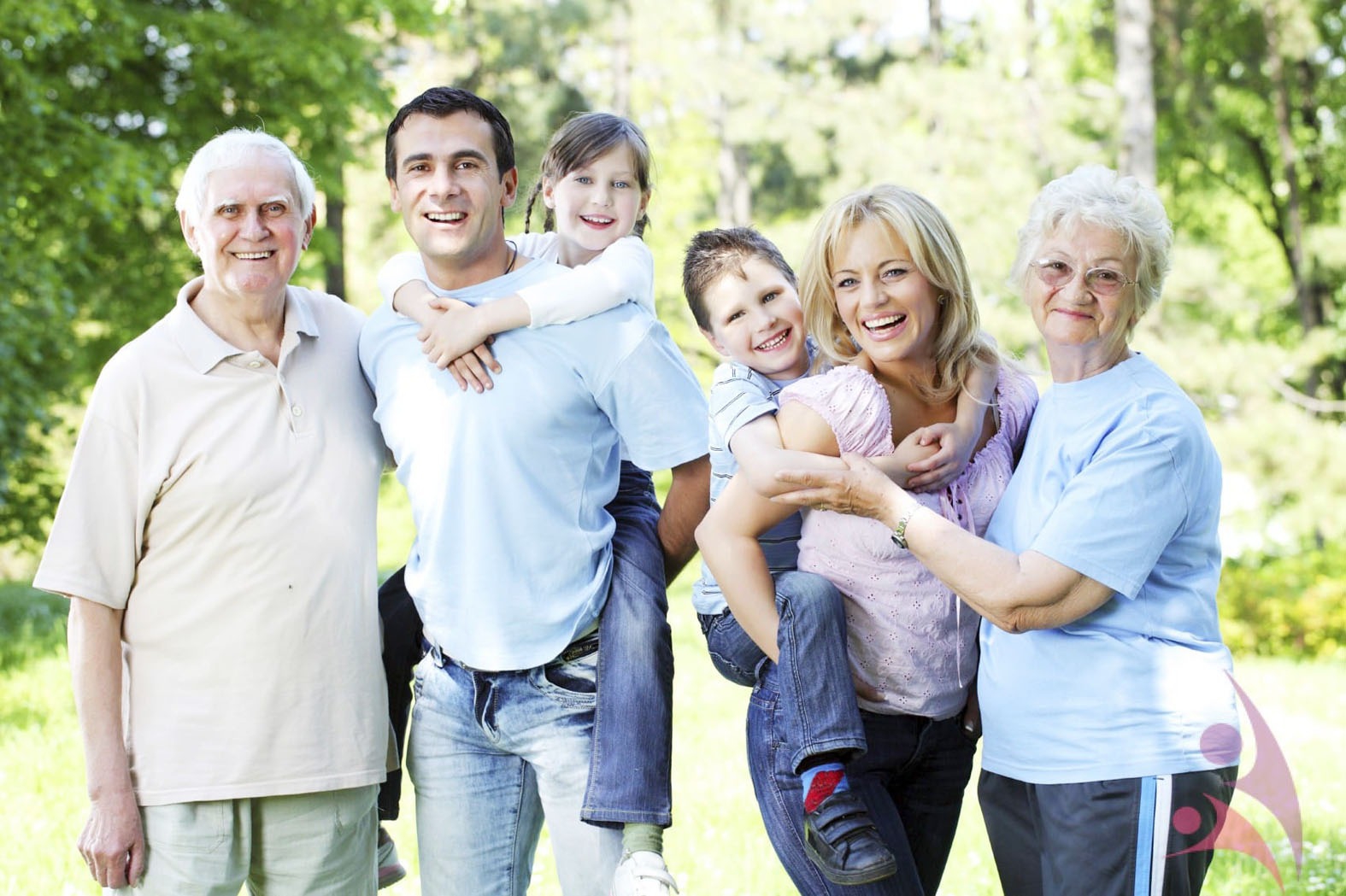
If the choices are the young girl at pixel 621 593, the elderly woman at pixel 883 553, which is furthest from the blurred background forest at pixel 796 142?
the elderly woman at pixel 883 553

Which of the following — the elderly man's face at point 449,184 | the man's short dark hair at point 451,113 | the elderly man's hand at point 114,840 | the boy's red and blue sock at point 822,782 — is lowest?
the elderly man's hand at point 114,840

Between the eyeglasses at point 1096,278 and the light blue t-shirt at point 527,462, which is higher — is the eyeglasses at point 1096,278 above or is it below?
above

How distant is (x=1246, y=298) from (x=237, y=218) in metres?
16.8

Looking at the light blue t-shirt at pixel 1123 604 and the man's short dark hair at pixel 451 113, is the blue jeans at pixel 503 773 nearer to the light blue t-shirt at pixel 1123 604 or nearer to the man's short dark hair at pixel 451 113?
the light blue t-shirt at pixel 1123 604

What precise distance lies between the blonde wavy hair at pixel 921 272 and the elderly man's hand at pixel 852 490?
1.19ft

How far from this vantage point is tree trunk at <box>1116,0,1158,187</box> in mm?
13414

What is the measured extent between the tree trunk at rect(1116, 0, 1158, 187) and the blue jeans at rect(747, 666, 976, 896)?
450 inches

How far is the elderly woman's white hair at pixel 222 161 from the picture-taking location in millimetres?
2941

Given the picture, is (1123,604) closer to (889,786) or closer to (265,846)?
(889,786)

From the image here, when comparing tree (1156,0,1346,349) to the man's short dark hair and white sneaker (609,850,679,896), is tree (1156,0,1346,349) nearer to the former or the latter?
the man's short dark hair

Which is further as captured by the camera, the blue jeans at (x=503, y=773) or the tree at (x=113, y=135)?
the tree at (x=113, y=135)

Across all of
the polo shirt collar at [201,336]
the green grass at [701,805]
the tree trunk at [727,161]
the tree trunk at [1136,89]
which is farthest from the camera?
the tree trunk at [727,161]

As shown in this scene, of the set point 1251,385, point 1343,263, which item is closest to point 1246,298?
point 1343,263

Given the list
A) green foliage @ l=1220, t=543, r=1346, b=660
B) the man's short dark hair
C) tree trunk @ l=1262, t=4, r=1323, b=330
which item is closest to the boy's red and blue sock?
the man's short dark hair
